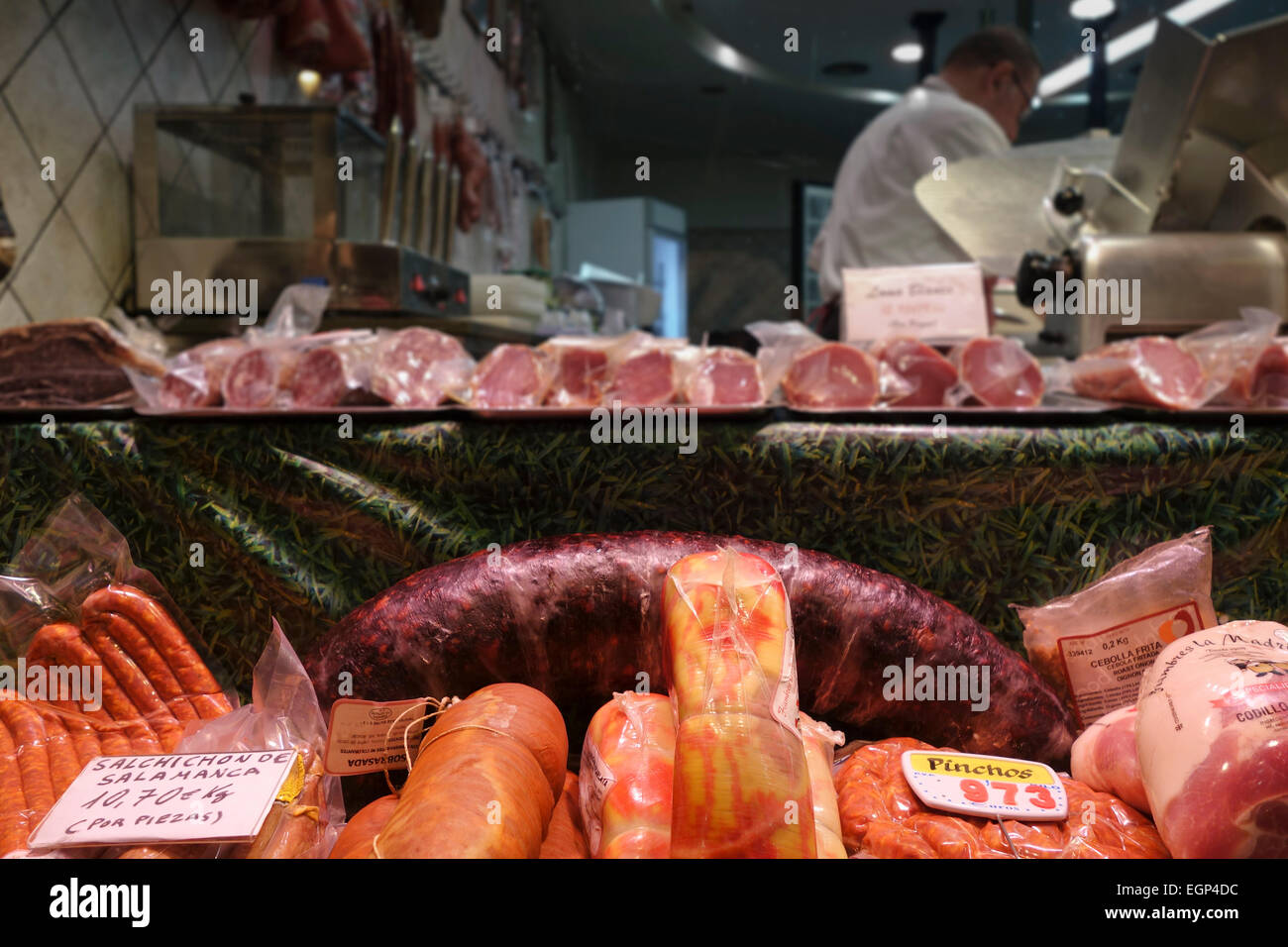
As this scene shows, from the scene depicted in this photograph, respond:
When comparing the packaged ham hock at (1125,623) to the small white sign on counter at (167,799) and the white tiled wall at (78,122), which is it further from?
the white tiled wall at (78,122)

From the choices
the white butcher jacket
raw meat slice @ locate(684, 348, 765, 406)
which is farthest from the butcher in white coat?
raw meat slice @ locate(684, 348, 765, 406)

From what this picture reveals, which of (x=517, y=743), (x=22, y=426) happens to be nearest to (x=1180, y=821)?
(x=517, y=743)

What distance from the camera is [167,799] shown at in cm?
96

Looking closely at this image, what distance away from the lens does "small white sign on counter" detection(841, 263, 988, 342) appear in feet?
7.34

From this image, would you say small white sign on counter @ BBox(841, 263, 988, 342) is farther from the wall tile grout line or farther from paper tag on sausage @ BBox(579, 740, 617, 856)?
the wall tile grout line

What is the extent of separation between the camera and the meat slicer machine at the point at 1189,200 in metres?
2.33

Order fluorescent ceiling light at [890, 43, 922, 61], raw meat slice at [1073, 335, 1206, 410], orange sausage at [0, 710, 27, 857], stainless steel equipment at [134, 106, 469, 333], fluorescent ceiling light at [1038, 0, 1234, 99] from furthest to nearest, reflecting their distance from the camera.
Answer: fluorescent ceiling light at [890, 43, 922, 61] → fluorescent ceiling light at [1038, 0, 1234, 99] → stainless steel equipment at [134, 106, 469, 333] → raw meat slice at [1073, 335, 1206, 410] → orange sausage at [0, 710, 27, 857]

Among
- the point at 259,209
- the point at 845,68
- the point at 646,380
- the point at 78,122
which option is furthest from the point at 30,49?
the point at 845,68

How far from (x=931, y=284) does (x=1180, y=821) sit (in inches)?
62.9

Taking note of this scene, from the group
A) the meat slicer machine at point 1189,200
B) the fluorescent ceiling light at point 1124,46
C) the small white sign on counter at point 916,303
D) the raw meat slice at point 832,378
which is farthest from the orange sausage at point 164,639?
the fluorescent ceiling light at point 1124,46

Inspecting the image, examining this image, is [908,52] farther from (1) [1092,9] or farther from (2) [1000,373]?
(2) [1000,373]

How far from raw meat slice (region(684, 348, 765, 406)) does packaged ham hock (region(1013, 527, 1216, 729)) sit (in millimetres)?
714

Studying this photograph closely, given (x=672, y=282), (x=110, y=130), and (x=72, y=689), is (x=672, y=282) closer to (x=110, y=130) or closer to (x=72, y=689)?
(x=110, y=130)

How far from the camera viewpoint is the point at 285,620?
5.39 ft
